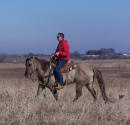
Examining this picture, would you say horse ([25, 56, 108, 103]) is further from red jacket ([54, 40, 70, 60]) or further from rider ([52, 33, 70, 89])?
red jacket ([54, 40, 70, 60])

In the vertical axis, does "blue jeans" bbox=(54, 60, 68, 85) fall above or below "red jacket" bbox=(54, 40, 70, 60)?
below

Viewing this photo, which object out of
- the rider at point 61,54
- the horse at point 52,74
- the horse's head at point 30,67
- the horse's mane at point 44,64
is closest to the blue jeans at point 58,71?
the rider at point 61,54

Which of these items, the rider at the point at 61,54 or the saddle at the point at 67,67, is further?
the saddle at the point at 67,67

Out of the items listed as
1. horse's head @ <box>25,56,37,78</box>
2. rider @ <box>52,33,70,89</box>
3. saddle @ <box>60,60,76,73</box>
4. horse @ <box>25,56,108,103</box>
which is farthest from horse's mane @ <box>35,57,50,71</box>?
saddle @ <box>60,60,76,73</box>

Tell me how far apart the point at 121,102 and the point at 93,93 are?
241 centimetres

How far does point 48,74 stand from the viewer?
39.0 ft

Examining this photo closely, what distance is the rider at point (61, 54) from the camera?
11484 mm

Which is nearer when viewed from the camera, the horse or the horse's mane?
the horse

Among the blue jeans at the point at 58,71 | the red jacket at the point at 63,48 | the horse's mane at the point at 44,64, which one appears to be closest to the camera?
the red jacket at the point at 63,48

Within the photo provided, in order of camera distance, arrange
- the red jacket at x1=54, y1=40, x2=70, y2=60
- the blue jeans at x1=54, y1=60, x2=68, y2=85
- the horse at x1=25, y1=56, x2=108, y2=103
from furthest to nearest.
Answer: the horse at x1=25, y1=56, x2=108, y2=103, the blue jeans at x1=54, y1=60, x2=68, y2=85, the red jacket at x1=54, y1=40, x2=70, y2=60

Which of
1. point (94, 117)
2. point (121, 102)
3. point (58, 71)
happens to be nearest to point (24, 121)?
point (94, 117)

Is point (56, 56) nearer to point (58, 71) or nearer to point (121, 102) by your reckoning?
point (58, 71)

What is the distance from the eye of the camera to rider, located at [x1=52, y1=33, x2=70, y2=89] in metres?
11.5

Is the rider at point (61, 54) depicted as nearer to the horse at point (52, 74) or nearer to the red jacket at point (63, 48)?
the red jacket at point (63, 48)
